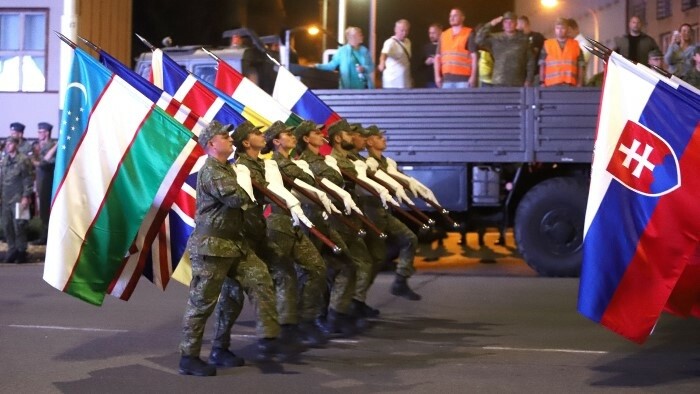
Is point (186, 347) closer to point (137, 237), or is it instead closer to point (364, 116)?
point (137, 237)

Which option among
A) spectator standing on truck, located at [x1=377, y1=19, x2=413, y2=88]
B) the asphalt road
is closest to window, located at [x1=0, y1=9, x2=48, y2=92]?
spectator standing on truck, located at [x1=377, y1=19, x2=413, y2=88]

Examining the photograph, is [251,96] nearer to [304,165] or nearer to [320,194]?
[304,165]

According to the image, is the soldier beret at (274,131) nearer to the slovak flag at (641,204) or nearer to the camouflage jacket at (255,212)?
the camouflage jacket at (255,212)

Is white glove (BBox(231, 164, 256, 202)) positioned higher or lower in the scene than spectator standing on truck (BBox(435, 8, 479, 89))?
lower

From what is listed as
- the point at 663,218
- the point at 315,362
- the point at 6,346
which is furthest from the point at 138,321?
the point at 663,218

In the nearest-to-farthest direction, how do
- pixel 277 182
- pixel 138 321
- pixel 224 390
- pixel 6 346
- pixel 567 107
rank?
pixel 224 390 → pixel 277 182 → pixel 6 346 → pixel 138 321 → pixel 567 107

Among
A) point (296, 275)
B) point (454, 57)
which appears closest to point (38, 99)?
point (454, 57)

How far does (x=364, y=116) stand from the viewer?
1571 centimetres

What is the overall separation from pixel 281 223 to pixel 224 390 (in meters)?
1.92

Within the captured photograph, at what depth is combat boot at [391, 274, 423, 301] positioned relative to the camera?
12.9 metres

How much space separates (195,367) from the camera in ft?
29.1

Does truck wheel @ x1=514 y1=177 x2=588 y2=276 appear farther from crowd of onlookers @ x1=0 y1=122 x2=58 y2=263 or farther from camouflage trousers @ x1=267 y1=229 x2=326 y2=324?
crowd of onlookers @ x1=0 y1=122 x2=58 y2=263

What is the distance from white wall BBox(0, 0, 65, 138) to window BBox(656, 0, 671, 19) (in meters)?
19.0

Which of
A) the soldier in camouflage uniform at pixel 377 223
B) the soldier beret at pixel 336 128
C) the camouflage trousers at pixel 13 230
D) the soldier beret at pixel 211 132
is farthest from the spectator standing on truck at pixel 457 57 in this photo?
the soldier beret at pixel 211 132
